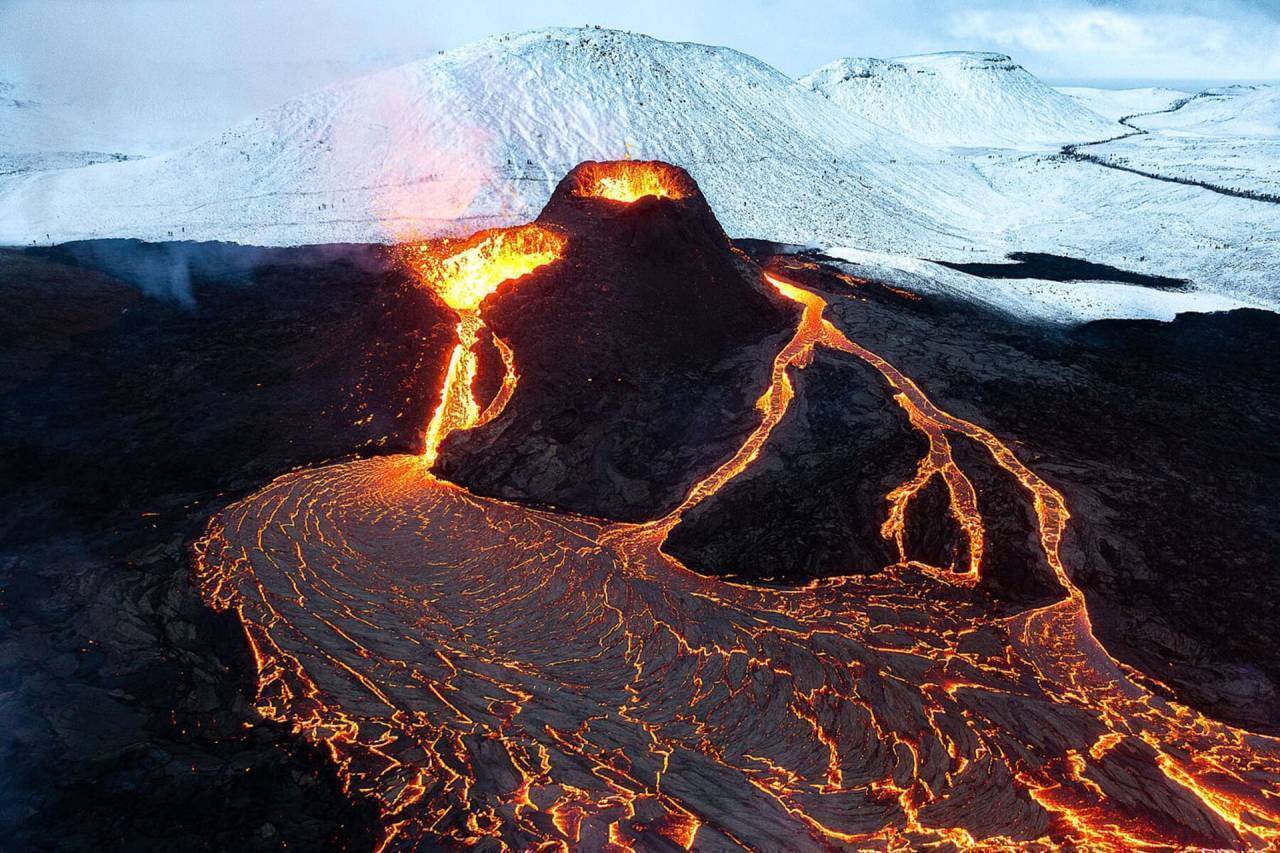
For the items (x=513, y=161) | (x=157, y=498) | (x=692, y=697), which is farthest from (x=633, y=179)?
(x=513, y=161)

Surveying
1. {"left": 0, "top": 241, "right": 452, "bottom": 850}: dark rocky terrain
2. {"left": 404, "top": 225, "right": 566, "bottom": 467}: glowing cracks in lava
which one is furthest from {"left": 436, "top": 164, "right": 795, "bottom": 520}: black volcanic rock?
{"left": 0, "top": 241, "right": 452, "bottom": 850}: dark rocky terrain

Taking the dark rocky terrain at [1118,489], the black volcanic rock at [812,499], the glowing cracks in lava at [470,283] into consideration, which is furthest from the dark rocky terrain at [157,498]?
the dark rocky terrain at [1118,489]

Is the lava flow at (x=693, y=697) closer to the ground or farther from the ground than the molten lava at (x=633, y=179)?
closer to the ground

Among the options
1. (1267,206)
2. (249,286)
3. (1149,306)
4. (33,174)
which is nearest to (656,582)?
(249,286)

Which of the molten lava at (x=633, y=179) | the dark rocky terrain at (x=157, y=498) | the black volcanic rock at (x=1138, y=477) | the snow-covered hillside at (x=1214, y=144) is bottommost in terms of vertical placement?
the dark rocky terrain at (x=157, y=498)

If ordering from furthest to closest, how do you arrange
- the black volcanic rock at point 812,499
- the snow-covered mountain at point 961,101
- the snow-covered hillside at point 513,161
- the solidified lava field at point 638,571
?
the snow-covered mountain at point 961,101, the snow-covered hillside at point 513,161, the black volcanic rock at point 812,499, the solidified lava field at point 638,571

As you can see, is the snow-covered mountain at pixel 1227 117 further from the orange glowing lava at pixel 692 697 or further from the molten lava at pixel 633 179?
the orange glowing lava at pixel 692 697

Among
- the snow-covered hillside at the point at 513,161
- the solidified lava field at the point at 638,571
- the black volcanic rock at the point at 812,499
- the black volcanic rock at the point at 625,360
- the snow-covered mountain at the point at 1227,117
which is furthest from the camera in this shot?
the snow-covered mountain at the point at 1227,117

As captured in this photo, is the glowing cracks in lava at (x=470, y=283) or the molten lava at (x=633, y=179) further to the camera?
the molten lava at (x=633, y=179)

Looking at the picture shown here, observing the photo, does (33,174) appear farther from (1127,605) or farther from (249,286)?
(1127,605)
